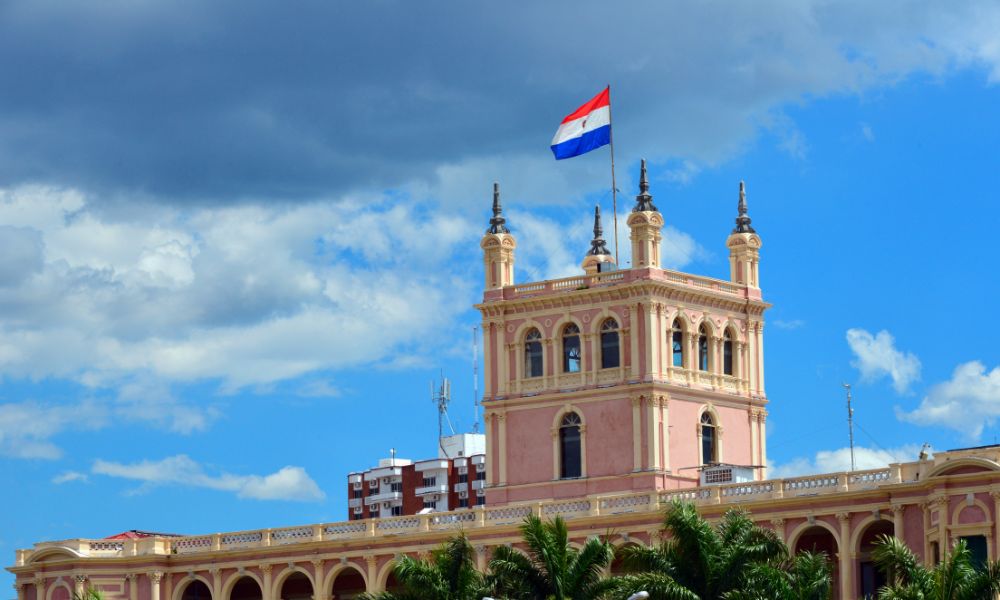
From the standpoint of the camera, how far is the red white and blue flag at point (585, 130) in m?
115

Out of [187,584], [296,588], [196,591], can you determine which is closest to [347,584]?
[296,588]

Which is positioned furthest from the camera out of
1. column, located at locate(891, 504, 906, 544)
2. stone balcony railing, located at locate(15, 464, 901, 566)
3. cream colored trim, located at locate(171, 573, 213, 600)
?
cream colored trim, located at locate(171, 573, 213, 600)

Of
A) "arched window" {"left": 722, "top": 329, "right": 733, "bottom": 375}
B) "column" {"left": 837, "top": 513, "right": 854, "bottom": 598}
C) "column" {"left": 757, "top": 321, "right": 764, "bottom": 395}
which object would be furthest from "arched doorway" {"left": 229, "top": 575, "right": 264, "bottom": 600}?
"column" {"left": 837, "top": 513, "right": 854, "bottom": 598}

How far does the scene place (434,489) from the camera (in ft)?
611

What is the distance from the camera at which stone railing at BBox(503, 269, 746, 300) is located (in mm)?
111938

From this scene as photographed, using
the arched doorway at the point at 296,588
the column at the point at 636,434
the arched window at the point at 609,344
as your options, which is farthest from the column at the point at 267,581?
the arched window at the point at 609,344

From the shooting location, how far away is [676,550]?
78375 millimetres

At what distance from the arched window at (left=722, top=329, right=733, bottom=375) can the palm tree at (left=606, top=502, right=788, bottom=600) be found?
3626cm

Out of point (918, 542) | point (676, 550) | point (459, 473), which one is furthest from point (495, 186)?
point (459, 473)

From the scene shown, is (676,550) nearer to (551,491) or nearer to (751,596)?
(751,596)

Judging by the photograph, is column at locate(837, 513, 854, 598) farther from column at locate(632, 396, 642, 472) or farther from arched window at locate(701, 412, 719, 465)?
arched window at locate(701, 412, 719, 465)

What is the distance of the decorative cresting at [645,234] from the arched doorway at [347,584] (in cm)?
1981

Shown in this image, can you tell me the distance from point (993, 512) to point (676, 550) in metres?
15.8

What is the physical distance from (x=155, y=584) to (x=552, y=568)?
1637 inches
